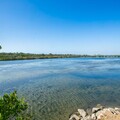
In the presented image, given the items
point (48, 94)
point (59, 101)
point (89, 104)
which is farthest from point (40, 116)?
point (48, 94)

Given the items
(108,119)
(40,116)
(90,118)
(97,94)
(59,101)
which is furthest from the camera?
(97,94)

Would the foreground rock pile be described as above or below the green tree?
below

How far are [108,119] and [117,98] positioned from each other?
774 centimetres

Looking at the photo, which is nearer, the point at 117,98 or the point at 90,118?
the point at 90,118

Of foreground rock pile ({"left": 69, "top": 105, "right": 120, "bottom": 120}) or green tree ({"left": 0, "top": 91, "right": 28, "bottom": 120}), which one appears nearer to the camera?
green tree ({"left": 0, "top": 91, "right": 28, "bottom": 120})

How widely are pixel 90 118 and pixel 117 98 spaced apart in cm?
745

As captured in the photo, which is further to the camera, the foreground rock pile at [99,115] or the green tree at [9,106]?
the foreground rock pile at [99,115]

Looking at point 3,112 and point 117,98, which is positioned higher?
point 3,112

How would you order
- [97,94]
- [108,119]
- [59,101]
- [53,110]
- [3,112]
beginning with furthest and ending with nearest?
[97,94], [59,101], [53,110], [108,119], [3,112]

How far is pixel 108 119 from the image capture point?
39.4ft

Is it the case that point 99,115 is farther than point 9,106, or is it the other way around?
point 99,115

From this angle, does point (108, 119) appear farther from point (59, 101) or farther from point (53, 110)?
point (59, 101)

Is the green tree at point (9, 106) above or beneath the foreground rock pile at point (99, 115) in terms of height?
above

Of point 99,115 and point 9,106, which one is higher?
point 9,106
